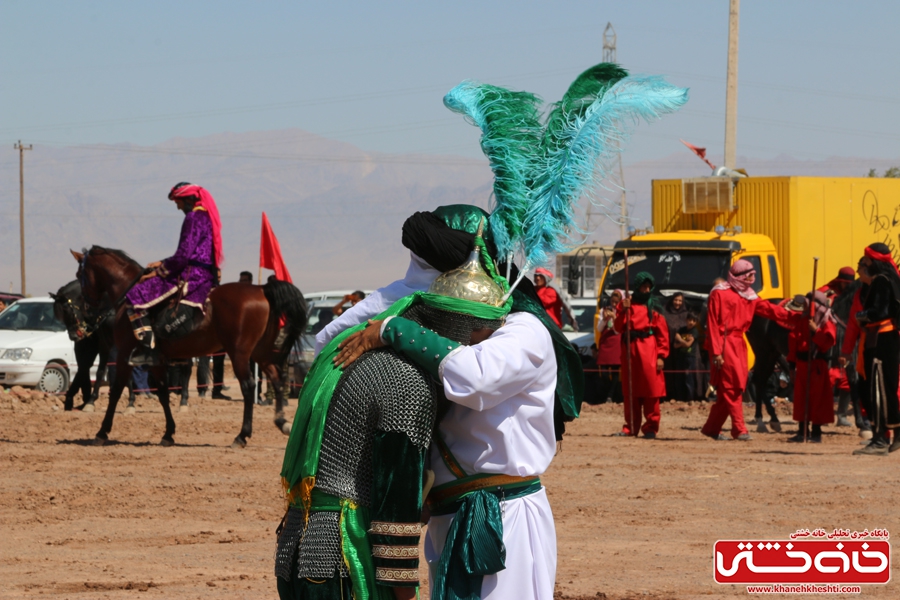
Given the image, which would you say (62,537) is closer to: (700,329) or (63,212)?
(700,329)

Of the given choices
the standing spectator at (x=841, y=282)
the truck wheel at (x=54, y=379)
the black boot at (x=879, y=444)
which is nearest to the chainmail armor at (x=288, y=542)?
the black boot at (x=879, y=444)

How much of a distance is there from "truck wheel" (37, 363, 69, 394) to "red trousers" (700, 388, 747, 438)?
10.7 metres

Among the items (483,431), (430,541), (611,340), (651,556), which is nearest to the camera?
(483,431)

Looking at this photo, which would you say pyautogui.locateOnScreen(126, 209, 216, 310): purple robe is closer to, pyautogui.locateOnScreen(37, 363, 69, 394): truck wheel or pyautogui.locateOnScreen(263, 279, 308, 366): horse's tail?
pyautogui.locateOnScreen(263, 279, 308, 366): horse's tail

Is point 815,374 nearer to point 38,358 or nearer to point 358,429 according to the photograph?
point 358,429

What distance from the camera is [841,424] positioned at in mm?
16250

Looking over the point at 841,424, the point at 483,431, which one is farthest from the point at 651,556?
the point at 841,424

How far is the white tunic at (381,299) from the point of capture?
14.4 ft

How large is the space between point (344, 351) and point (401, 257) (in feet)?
483

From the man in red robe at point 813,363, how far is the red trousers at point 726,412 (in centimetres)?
70

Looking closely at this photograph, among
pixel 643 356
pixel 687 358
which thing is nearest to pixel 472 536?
pixel 643 356

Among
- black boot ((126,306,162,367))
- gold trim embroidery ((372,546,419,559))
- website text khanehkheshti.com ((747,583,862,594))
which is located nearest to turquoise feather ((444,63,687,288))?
gold trim embroidery ((372,546,419,559))

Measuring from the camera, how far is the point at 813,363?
14.0 m

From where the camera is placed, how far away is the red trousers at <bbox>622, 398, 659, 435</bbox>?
14391 millimetres
